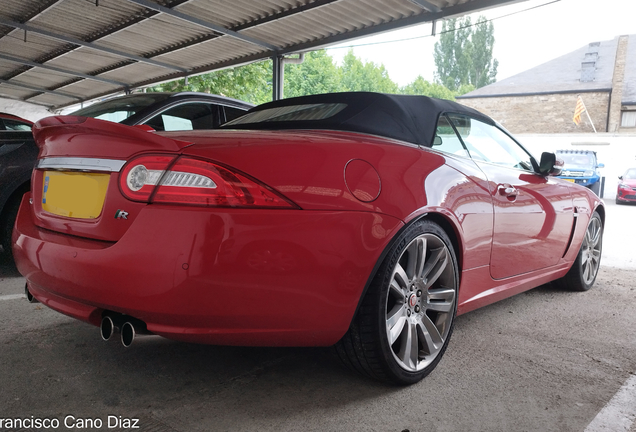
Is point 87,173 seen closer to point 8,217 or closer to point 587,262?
point 8,217

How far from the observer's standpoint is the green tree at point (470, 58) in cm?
7988

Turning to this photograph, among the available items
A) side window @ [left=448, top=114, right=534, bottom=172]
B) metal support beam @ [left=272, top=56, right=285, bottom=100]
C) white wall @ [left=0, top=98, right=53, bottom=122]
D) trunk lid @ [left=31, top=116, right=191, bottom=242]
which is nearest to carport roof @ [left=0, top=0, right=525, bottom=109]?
metal support beam @ [left=272, top=56, right=285, bottom=100]

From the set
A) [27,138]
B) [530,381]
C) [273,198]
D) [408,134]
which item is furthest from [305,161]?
[27,138]

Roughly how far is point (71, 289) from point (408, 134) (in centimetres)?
169

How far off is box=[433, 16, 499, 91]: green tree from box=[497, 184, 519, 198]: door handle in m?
82.1

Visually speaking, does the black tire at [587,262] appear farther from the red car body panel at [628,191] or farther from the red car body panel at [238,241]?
the red car body panel at [628,191]

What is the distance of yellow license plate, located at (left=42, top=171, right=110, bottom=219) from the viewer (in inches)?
80.0

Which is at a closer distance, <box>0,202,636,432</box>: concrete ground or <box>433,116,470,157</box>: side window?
<box>0,202,636,432</box>: concrete ground

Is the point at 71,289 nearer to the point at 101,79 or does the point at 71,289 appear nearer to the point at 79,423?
the point at 79,423

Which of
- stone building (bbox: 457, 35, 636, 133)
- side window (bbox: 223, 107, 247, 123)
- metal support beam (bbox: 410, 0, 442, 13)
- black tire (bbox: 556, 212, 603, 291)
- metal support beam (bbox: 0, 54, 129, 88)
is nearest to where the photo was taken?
black tire (bbox: 556, 212, 603, 291)

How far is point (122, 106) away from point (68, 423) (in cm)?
365

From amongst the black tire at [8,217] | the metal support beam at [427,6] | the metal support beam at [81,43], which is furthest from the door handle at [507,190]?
the metal support beam at [81,43]

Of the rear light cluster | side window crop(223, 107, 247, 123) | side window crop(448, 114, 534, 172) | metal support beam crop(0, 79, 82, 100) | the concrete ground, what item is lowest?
the concrete ground

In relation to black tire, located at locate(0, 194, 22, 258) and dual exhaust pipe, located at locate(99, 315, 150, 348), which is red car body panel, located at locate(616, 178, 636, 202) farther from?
dual exhaust pipe, located at locate(99, 315, 150, 348)
